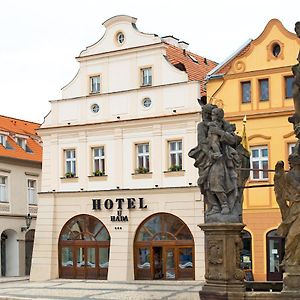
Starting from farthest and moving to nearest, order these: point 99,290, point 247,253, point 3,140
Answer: point 3,140
point 247,253
point 99,290

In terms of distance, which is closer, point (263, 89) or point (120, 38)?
point (263, 89)

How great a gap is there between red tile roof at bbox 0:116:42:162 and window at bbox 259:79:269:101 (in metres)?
13.9

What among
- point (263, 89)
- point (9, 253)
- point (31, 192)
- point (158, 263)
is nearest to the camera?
point (263, 89)

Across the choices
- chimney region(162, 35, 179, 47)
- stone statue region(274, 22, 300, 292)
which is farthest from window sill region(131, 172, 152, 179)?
stone statue region(274, 22, 300, 292)

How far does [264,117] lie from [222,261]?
1670 centimetres

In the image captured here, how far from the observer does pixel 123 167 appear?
31500 mm

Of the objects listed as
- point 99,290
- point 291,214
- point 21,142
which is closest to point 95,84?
point 21,142

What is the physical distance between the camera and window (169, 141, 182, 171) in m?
30.3

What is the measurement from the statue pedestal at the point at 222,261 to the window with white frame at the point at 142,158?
60.8 ft

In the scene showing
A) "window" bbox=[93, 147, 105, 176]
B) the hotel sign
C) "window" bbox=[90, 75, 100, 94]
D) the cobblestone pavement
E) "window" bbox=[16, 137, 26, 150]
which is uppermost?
"window" bbox=[90, 75, 100, 94]

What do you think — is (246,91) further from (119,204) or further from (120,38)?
(119,204)

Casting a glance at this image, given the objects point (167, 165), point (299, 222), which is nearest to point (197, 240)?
point (167, 165)

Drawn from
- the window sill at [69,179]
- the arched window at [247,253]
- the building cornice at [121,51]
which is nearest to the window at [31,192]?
the window sill at [69,179]

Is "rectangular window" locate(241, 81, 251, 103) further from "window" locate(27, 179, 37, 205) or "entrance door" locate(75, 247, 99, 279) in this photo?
"window" locate(27, 179, 37, 205)
